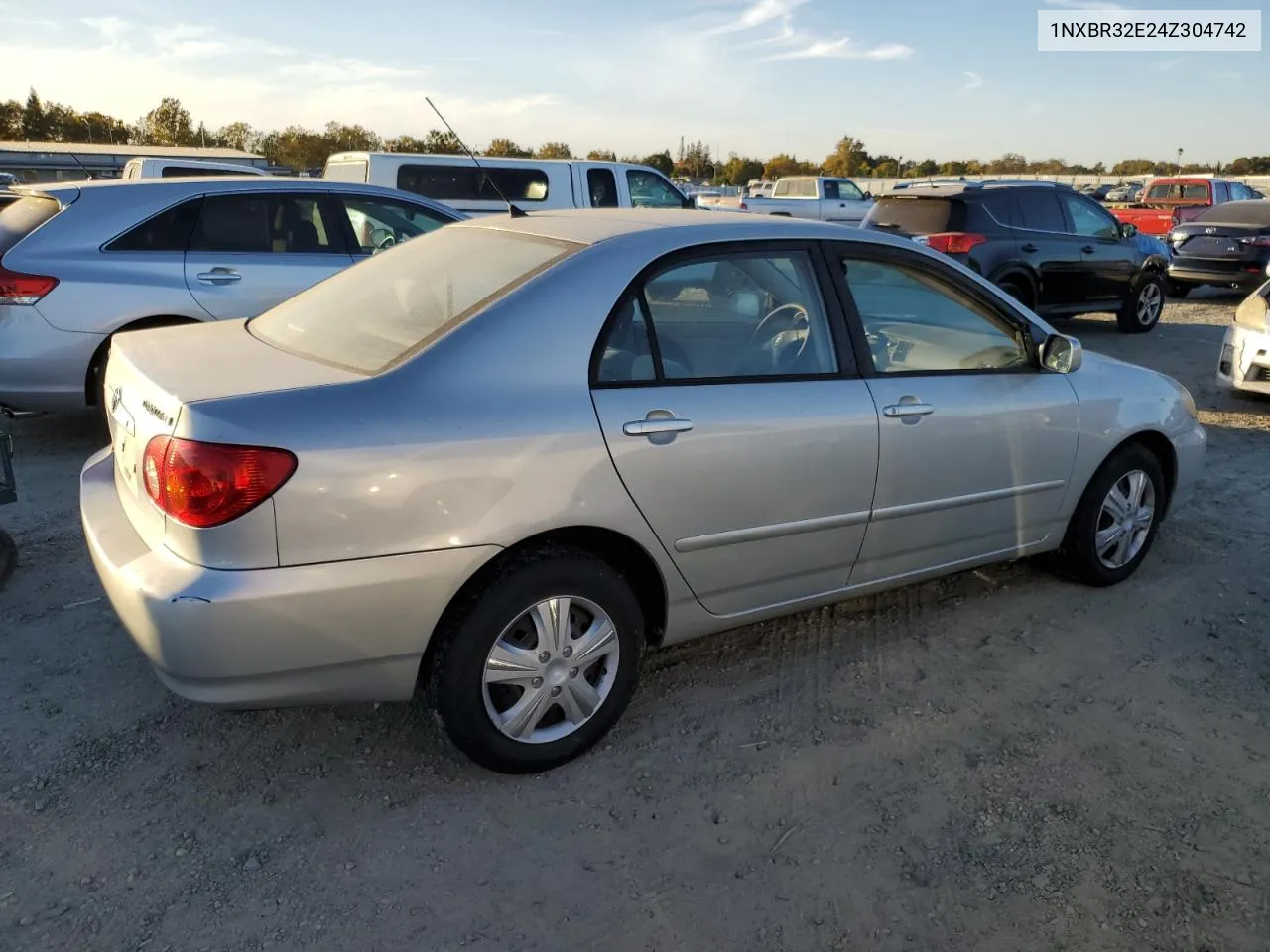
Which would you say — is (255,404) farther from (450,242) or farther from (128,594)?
(450,242)

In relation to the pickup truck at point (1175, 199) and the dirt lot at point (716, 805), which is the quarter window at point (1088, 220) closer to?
the dirt lot at point (716, 805)

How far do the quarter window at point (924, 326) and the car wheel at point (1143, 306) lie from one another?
902 cm

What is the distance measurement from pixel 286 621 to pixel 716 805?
51.6 inches

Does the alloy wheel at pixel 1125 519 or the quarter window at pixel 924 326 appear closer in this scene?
the quarter window at pixel 924 326

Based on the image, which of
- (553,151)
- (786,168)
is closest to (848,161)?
(786,168)

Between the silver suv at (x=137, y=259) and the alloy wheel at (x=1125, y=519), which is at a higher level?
the silver suv at (x=137, y=259)

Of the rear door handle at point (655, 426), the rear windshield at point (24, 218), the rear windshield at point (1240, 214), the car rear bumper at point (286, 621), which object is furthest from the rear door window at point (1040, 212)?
the car rear bumper at point (286, 621)

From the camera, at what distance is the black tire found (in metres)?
4.10

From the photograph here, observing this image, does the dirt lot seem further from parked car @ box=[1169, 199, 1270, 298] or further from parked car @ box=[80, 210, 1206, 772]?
parked car @ box=[1169, 199, 1270, 298]

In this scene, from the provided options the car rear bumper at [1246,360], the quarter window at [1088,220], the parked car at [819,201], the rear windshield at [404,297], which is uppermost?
the parked car at [819,201]

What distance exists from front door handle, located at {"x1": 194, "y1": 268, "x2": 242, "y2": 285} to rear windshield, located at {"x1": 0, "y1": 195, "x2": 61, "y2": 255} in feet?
2.84

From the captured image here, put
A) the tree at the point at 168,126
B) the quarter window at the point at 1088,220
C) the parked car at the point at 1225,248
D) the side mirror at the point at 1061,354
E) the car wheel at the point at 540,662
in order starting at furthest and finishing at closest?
the tree at the point at 168,126
the parked car at the point at 1225,248
the quarter window at the point at 1088,220
the side mirror at the point at 1061,354
the car wheel at the point at 540,662

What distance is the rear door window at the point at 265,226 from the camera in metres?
6.11

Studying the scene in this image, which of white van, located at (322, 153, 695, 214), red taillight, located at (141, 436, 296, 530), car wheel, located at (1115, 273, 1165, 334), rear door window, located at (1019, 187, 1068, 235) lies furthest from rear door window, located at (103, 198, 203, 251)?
car wheel, located at (1115, 273, 1165, 334)
